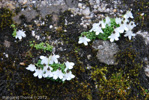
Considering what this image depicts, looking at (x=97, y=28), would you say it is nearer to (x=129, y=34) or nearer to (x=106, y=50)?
(x=106, y=50)

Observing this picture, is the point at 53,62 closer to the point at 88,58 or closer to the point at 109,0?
the point at 88,58

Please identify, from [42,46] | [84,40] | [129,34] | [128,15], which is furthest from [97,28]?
[42,46]

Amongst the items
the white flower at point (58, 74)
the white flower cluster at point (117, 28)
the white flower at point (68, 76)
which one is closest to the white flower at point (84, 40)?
the white flower cluster at point (117, 28)

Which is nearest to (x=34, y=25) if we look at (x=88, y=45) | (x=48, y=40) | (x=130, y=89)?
(x=48, y=40)

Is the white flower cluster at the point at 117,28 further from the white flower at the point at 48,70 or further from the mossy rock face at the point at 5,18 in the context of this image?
the mossy rock face at the point at 5,18

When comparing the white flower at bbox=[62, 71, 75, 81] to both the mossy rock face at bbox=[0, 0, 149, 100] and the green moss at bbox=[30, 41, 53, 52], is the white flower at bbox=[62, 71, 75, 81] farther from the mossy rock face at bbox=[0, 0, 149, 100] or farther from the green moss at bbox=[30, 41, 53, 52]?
the green moss at bbox=[30, 41, 53, 52]

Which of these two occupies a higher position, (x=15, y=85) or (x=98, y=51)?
(x=98, y=51)

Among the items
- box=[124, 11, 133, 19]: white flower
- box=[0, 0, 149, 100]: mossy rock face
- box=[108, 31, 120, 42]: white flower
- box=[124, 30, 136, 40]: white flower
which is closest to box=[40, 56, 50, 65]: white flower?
box=[0, 0, 149, 100]: mossy rock face
